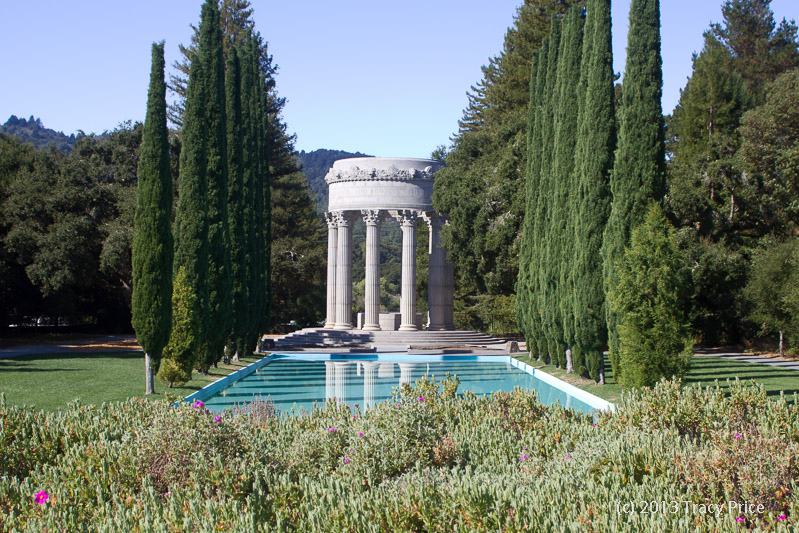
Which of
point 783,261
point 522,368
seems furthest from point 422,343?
point 783,261

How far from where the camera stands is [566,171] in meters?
23.5

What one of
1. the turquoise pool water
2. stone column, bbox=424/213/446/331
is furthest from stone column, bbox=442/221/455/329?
the turquoise pool water

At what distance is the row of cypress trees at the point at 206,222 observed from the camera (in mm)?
18422

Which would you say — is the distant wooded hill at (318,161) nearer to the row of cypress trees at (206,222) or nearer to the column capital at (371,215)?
the column capital at (371,215)

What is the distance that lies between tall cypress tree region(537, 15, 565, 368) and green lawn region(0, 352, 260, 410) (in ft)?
36.0

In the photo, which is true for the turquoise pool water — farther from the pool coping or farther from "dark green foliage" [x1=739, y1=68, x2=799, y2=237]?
"dark green foliage" [x1=739, y1=68, x2=799, y2=237]

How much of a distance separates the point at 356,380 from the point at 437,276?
60.2 feet

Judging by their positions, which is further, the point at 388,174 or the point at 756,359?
the point at 388,174

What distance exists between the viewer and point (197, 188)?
869 inches

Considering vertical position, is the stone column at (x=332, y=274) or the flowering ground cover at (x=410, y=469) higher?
the stone column at (x=332, y=274)

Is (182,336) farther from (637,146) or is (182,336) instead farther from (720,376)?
(720,376)

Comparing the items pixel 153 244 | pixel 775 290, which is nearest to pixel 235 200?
pixel 153 244

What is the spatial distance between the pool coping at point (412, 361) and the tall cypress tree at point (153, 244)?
6.13 feet

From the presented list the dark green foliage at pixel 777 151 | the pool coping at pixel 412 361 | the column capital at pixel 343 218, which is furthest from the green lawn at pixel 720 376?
the column capital at pixel 343 218
